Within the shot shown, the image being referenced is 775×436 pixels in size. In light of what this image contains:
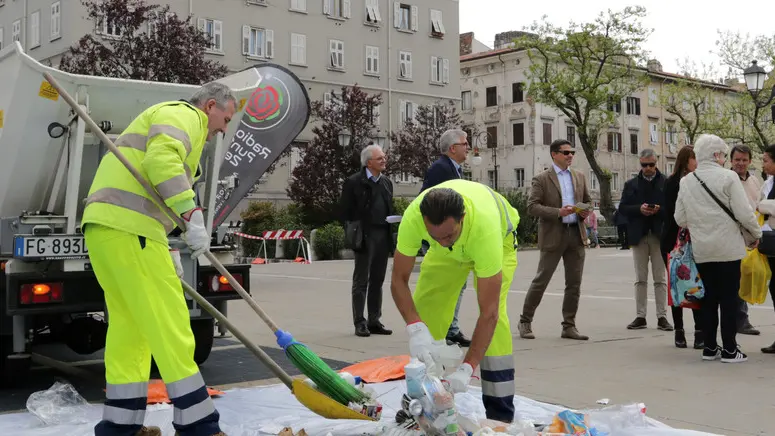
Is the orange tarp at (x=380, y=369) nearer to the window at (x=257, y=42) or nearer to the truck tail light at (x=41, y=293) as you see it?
the truck tail light at (x=41, y=293)

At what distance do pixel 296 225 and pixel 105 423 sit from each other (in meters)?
28.0

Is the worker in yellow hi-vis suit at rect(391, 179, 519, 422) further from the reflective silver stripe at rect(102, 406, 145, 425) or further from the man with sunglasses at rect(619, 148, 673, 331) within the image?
the man with sunglasses at rect(619, 148, 673, 331)

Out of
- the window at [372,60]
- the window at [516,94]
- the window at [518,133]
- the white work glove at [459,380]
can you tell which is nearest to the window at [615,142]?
the window at [518,133]

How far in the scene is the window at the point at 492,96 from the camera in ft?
190

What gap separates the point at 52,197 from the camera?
652 centimetres

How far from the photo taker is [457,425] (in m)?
4.12

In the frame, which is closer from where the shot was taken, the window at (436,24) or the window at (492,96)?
the window at (436,24)

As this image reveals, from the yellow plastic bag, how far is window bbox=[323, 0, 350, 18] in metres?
38.0

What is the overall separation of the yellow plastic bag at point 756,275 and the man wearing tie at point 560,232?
4.87 feet

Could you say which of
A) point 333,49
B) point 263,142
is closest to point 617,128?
point 333,49

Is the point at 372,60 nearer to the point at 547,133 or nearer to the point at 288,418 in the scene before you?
the point at 547,133

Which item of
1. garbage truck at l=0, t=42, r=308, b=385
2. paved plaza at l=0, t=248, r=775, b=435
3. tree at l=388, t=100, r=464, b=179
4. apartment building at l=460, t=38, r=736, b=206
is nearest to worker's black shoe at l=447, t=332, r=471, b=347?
paved plaza at l=0, t=248, r=775, b=435

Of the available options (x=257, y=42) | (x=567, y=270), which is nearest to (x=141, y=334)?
(x=567, y=270)

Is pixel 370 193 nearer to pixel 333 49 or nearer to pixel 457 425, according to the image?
pixel 457 425
